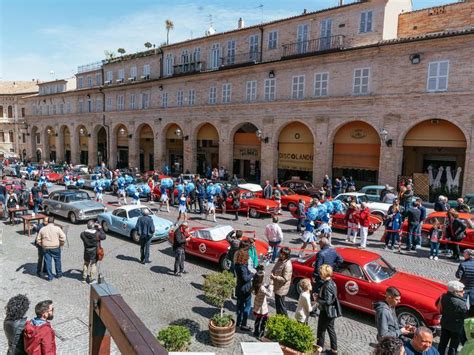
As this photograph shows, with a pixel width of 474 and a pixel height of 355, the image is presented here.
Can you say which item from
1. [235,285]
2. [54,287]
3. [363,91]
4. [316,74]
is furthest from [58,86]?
[235,285]

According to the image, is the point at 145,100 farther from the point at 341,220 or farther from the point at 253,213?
the point at 341,220

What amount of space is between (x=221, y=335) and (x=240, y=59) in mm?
27839

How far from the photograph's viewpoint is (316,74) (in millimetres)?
25953

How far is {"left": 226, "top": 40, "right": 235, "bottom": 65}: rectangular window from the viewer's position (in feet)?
105

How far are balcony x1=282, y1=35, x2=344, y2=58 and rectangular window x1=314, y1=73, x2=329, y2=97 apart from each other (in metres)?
1.73

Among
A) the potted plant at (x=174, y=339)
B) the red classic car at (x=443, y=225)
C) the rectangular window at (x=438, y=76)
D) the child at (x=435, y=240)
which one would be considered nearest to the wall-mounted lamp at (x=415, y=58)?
the rectangular window at (x=438, y=76)

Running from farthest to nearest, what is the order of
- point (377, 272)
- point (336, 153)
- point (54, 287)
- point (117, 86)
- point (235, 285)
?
point (117, 86) → point (336, 153) → point (54, 287) → point (377, 272) → point (235, 285)

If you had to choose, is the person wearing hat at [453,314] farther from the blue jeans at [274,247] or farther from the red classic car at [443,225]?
the red classic car at [443,225]

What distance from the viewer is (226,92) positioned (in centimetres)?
3177

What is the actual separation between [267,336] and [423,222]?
1037cm

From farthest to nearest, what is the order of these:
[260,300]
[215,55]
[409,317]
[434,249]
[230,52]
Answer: [215,55] → [230,52] → [434,249] → [409,317] → [260,300]

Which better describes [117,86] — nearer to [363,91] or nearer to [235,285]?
[363,91]

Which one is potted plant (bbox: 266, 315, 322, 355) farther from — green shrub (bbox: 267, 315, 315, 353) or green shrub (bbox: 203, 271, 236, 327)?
green shrub (bbox: 203, 271, 236, 327)

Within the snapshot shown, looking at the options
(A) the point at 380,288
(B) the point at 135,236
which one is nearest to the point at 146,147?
(B) the point at 135,236
